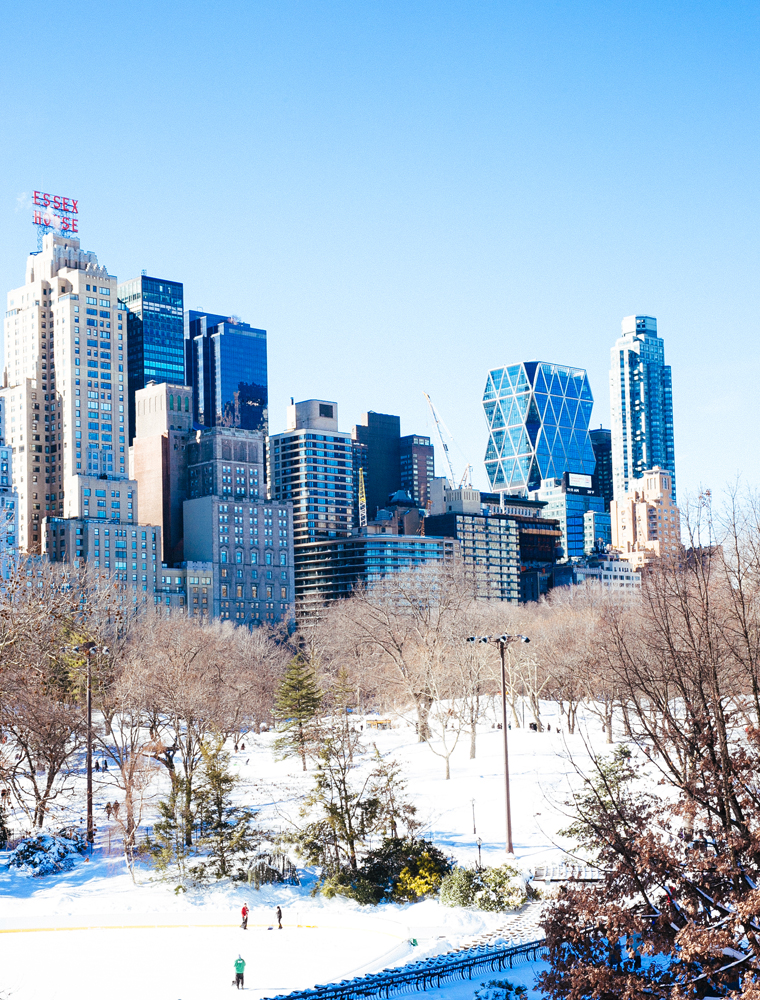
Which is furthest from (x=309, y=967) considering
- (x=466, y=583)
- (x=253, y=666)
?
(x=466, y=583)

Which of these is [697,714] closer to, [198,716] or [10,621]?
[10,621]

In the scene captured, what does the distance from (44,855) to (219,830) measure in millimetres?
7432

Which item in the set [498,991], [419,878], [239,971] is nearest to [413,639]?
[419,878]

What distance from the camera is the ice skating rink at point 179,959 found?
33000 millimetres

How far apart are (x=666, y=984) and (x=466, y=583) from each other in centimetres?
10268

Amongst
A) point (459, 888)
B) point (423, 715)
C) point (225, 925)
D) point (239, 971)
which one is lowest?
point (225, 925)

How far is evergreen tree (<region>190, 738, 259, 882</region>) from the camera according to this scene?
4469 cm

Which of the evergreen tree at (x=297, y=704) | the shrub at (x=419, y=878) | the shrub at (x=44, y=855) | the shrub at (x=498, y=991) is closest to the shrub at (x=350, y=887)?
the shrub at (x=419, y=878)

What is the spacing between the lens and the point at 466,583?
12150 centimetres

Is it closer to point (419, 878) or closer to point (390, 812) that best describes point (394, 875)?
point (419, 878)

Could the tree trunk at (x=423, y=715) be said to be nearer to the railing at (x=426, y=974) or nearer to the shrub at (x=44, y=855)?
the shrub at (x=44, y=855)

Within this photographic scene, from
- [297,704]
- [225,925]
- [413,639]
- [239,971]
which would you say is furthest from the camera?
[413,639]

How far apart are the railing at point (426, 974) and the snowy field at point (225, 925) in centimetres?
49

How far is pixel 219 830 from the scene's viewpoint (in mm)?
46250
